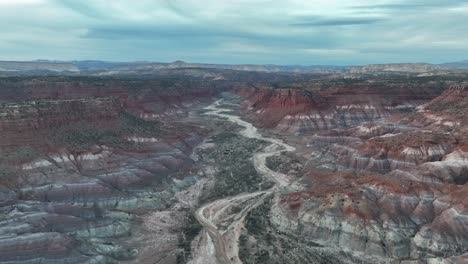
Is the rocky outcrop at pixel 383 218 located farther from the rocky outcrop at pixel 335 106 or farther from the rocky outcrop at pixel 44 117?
the rocky outcrop at pixel 335 106

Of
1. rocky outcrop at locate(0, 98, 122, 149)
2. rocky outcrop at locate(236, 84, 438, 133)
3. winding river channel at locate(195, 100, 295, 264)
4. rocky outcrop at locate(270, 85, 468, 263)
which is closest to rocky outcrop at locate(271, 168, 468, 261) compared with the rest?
rocky outcrop at locate(270, 85, 468, 263)

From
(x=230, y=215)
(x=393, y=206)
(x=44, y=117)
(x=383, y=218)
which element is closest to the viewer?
(x=383, y=218)

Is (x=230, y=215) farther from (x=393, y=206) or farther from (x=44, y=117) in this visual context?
(x=44, y=117)

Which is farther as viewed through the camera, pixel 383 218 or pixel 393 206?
pixel 393 206

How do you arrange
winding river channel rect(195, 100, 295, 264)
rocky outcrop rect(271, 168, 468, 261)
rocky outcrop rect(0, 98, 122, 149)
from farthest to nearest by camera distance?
1. rocky outcrop rect(0, 98, 122, 149)
2. winding river channel rect(195, 100, 295, 264)
3. rocky outcrop rect(271, 168, 468, 261)

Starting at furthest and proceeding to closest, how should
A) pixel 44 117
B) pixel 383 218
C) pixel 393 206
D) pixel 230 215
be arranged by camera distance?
1. pixel 44 117
2. pixel 230 215
3. pixel 393 206
4. pixel 383 218

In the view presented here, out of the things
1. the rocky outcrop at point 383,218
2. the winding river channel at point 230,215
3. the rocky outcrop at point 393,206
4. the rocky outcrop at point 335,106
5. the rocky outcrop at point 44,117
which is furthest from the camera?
the rocky outcrop at point 335,106

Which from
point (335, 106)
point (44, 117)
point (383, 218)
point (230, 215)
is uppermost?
point (44, 117)

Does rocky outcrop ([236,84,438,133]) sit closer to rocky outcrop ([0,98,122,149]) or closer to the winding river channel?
the winding river channel

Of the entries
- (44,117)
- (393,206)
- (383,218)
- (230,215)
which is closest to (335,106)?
(230,215)

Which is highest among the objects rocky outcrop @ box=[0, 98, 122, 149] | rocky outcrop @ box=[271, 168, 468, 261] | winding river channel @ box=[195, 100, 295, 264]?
rocky outcrop @ box=[0, 98, 122, 149]

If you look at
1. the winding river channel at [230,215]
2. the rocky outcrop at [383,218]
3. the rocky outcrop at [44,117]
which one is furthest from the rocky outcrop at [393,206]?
the rocky outcrop at [44,117]

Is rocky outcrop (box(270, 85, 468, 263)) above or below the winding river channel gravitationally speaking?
above
